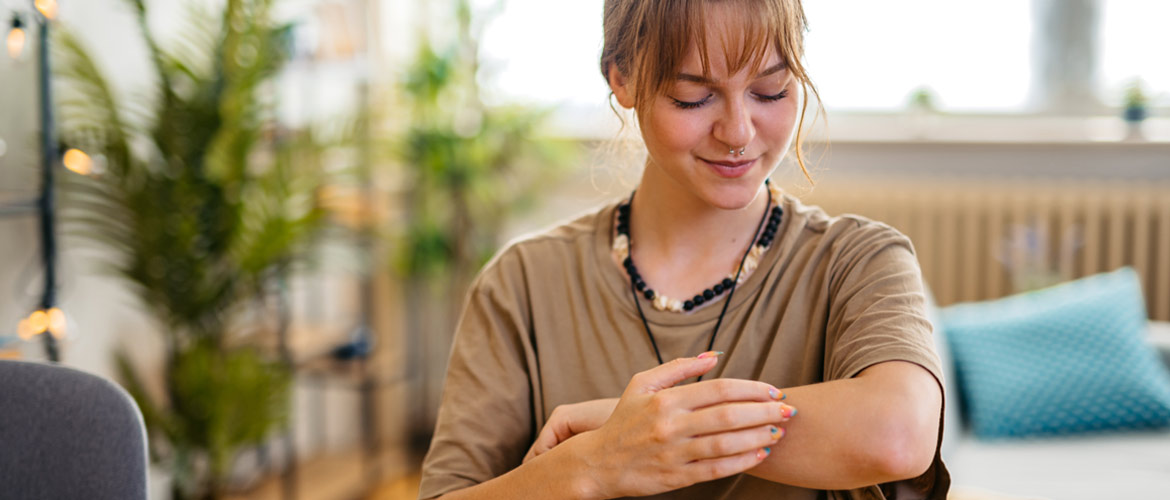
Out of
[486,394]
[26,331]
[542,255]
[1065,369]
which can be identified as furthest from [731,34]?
[1065,369]

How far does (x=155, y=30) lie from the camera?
2525mm

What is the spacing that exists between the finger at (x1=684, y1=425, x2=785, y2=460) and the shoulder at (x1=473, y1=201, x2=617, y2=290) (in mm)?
369

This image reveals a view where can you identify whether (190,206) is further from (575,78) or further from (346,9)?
(575,78)

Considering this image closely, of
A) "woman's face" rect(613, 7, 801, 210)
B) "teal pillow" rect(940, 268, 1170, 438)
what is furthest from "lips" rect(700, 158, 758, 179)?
"teal pillow" rect(940, 268, 1170, 438)

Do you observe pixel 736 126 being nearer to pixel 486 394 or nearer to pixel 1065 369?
pixel 486 394

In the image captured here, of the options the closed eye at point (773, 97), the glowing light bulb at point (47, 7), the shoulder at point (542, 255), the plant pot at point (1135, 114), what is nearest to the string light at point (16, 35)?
the glowing light bulb at point (47, 7)

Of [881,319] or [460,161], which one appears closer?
[881,319]

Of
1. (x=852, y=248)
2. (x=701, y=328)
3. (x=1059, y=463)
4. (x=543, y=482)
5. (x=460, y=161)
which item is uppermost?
(x=852, y=248)

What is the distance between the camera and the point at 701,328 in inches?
42.3

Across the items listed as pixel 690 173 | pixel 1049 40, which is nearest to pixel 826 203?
pixel 1049 40

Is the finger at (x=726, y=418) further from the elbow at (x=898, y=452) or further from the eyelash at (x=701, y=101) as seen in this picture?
the eyelash at (x=701, y=101)

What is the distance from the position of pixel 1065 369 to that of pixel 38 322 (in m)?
2.39

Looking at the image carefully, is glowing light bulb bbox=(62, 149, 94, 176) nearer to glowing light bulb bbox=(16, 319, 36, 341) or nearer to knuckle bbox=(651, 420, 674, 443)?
glowing light bulb bbox=(16, 319, 36, 341)

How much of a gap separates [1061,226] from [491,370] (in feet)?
8.97
